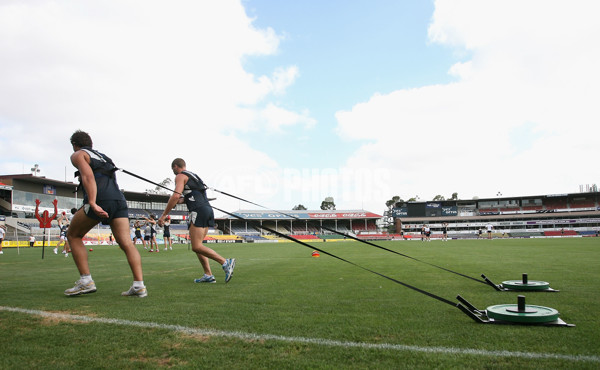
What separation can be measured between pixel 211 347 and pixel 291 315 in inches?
46.5

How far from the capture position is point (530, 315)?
128 inches

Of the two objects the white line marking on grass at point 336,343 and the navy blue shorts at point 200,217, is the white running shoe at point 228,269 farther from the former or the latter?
the white line marking on grass at point 336,343

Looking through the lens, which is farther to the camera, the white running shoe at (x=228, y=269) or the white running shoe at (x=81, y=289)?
the white running shoe at (x=228, y=269)

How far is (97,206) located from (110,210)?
0.28m

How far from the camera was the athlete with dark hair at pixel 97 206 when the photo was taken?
4922 mm

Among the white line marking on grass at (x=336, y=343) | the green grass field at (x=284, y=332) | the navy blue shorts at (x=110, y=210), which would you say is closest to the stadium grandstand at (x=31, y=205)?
the navy blue shorts at (x=110, y=210)

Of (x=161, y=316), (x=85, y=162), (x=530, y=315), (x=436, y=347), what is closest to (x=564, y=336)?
(x=530, y=315)

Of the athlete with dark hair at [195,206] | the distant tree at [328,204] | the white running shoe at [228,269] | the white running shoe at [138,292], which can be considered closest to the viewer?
the white running shoe at [138,292]

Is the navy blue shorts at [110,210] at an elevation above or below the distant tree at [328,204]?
below

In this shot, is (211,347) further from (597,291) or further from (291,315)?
(597,291)

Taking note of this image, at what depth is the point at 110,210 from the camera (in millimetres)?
5121

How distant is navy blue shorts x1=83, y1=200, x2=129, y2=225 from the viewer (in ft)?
16.1

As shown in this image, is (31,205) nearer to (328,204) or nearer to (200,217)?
(200,217)

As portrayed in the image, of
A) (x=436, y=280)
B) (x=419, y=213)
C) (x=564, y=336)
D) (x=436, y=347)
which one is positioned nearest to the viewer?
(x=436, y=347)
